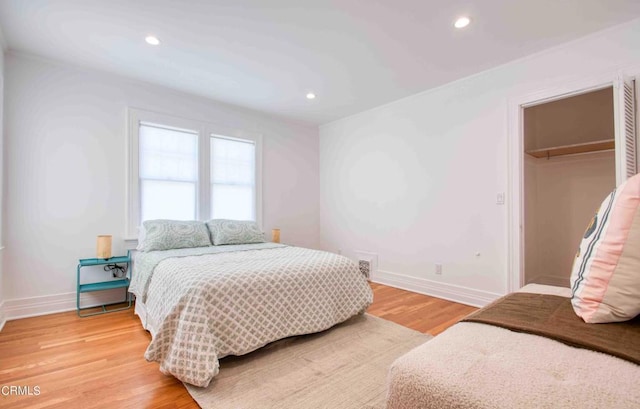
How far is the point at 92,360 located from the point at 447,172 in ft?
12.5

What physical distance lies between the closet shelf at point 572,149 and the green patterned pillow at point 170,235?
4165 millimetres

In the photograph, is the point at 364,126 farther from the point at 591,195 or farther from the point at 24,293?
the point at 24,293

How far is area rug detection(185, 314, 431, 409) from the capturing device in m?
1.65

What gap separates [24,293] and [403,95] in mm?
4799

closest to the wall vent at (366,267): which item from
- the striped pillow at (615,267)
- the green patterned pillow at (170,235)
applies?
the green patterned pillow at (170,235)

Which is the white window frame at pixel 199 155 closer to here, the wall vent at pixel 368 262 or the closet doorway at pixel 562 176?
the wall vent at pixel 368 262

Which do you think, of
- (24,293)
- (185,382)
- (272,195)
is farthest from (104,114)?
(185,382)

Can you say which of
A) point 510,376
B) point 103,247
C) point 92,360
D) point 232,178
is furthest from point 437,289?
point 103,247

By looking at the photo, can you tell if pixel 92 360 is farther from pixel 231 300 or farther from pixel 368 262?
pixel 368 262

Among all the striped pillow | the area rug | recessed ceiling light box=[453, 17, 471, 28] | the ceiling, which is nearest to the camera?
the striped pillow

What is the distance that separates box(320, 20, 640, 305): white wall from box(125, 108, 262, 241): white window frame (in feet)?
4.67

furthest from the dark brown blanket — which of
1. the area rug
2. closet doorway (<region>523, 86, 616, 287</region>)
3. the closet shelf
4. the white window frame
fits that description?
the white window frame

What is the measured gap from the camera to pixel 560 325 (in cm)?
104

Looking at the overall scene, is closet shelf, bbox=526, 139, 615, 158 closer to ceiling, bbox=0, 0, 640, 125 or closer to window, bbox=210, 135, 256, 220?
ceiling, bbox=0, 0, 640, 125
